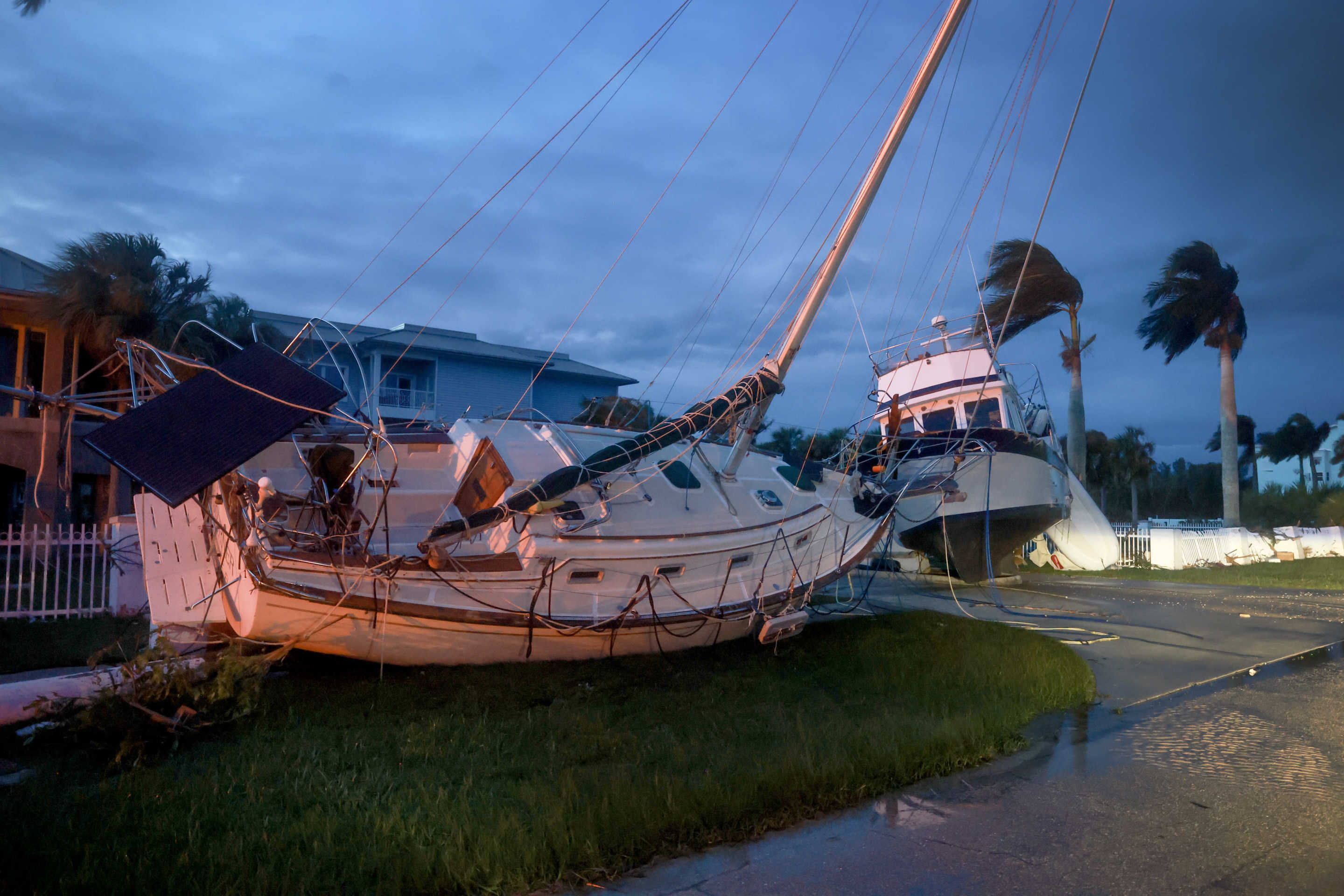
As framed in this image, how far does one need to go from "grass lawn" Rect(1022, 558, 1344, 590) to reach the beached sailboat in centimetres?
1191

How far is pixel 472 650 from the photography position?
747cm

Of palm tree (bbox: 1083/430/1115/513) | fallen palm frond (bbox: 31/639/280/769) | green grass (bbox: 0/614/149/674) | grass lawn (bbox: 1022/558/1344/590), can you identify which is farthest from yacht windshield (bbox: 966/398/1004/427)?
palm tree (bbox: 1083/430/1115/513)

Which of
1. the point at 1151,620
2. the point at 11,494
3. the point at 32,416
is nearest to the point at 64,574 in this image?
the point at 32,416

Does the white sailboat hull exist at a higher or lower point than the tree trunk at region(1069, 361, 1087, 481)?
lower

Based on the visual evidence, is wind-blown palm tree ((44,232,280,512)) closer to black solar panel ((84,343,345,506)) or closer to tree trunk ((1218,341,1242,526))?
black solar panel ((84,343,345,506))

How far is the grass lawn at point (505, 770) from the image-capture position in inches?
149

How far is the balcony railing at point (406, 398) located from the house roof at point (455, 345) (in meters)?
1.46

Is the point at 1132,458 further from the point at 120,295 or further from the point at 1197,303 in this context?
the point at 120,295

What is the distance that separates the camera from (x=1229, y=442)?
27.3 m

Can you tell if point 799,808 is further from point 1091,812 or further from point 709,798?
point 1091,812

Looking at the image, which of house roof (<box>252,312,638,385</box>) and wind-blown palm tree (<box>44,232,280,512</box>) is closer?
wind-blown palm tree (<box>44,232,280,512</box>)

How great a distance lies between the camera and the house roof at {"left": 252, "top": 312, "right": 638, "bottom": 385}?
2777cm

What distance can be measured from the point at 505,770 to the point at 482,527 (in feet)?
8.48

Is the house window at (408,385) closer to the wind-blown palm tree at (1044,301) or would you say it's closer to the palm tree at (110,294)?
the palm tree at (110,294)
